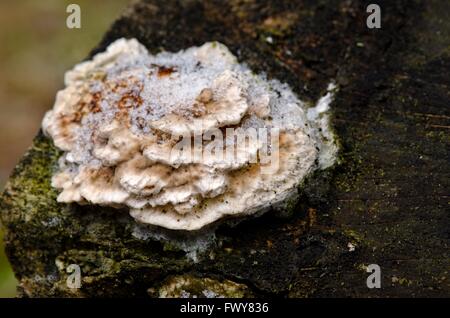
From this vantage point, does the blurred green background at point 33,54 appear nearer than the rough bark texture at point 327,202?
No

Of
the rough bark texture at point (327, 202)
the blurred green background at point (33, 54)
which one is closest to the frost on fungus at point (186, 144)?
the rough bark texture at point (327, 202)

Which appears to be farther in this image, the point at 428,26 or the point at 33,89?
the point at 33,89

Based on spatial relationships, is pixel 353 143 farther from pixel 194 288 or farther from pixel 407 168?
pixel 194 288

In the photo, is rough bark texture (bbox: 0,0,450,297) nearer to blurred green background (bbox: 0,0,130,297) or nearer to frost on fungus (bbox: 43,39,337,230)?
frost on fungus (bbox: 43,39,337,230)

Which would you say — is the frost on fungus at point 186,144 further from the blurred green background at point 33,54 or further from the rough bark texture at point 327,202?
the blurred green background at point 33,54

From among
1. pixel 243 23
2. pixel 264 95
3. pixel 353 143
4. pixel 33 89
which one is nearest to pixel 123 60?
pixel 243 23

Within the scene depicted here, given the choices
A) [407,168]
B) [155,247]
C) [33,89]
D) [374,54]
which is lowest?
[155,247]

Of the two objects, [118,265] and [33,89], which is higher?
[33,89]

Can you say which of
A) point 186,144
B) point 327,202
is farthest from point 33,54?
point 327,202
